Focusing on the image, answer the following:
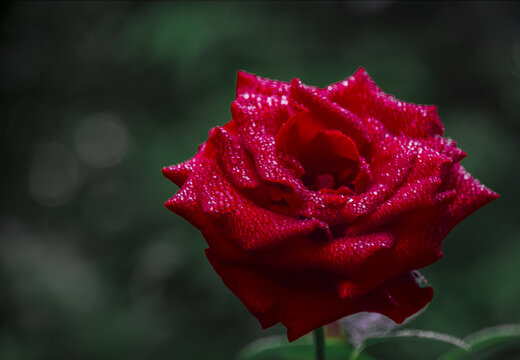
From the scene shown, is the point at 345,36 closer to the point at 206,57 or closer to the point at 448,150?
the point at 206,57

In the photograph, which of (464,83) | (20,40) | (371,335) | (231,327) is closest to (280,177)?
(371,335)

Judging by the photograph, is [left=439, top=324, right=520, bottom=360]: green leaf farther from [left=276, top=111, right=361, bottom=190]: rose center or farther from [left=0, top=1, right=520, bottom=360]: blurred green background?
[left=0, top=1, right=520, bottom=360]: blurred green background

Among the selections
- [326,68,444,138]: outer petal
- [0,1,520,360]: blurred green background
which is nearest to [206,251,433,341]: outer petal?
[326,68,444,138]: outer petal

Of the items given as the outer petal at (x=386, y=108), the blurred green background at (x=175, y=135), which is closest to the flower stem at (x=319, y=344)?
the outer petal at (x=386, y=108)

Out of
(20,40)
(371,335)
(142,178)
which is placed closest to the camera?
(371,335)

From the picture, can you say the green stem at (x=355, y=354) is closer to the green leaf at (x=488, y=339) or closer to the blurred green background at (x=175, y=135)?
the green leaf at (x=488, y=339)

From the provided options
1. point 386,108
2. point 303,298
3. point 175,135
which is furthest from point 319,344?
point 175,135
